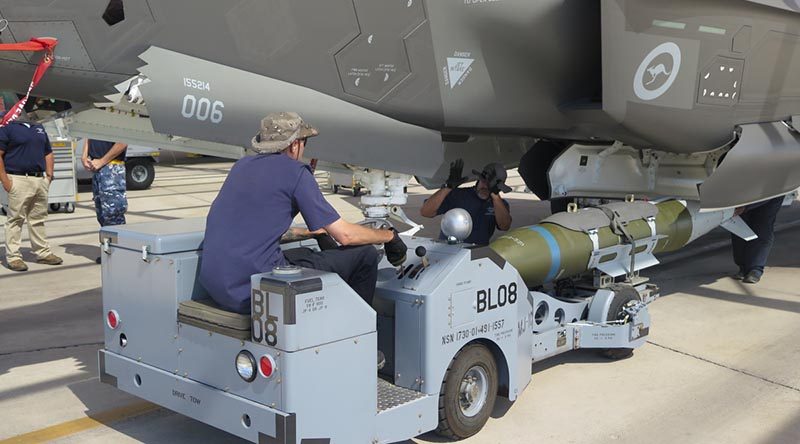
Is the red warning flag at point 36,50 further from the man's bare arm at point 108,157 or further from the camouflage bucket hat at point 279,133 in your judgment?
the man's bare arm at point 108,157

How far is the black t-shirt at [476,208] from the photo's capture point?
21.4 ft

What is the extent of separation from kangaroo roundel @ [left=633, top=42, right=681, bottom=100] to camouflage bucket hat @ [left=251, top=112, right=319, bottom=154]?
340 cm

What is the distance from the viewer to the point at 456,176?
6.89m

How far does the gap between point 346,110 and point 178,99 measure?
120 cm

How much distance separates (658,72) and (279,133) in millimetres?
3783

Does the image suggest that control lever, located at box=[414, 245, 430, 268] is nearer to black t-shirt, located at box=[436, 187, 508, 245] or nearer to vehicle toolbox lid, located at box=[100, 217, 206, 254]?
vehicle toolbox lid, located at box=[100, 217, 206, 254]

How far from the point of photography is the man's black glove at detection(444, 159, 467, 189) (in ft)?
22.2

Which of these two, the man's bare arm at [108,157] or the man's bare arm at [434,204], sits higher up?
the man's bare arm at [108,157]

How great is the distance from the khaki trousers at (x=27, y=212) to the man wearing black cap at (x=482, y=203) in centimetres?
485

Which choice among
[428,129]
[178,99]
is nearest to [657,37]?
[428,129]

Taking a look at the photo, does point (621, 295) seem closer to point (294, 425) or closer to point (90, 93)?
point (294, 425)

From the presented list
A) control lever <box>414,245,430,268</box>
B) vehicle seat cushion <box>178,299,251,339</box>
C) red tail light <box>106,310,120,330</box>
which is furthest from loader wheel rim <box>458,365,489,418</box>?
red tail light <box>106,310,120,330</box>

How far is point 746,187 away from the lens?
286 inches

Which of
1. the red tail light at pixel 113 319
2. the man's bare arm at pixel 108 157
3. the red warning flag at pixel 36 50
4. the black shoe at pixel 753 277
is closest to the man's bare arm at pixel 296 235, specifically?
the red tail light at pixel 113 319
